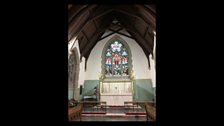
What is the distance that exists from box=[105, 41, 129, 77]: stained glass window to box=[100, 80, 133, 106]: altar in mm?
609

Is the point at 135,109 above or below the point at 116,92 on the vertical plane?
below

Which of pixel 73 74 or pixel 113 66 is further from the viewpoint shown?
pixel 113 66

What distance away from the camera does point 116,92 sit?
10.6 metres

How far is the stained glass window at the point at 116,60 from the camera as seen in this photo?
449 inches

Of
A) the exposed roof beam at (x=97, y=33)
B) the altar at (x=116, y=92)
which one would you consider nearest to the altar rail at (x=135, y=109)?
the altar at (x=116, y=92)

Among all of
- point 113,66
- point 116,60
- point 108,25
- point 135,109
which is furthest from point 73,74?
point 135,109

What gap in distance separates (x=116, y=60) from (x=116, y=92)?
5.90ft

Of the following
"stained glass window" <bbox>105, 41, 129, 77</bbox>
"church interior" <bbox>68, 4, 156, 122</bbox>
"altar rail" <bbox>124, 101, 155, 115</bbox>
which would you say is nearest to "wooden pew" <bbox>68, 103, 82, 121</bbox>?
"altar rail" <bbox>124, 101, 155, 115</bbox>

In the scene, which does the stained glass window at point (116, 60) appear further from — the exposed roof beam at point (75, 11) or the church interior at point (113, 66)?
the exposed roof beam at point (75, 11)

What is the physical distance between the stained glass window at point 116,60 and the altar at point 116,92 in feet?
2.00

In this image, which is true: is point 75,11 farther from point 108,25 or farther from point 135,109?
point 135,109

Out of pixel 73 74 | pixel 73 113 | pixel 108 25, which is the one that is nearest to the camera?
pixel 73 113
